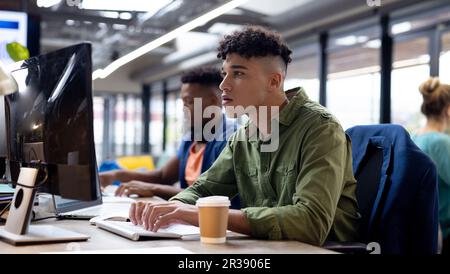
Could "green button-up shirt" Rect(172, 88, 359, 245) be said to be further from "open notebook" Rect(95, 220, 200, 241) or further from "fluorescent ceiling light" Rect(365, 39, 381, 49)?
"fluorescent ceiling light" Rect(365, 39, 381, 49)

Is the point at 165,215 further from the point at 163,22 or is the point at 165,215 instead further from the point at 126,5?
the point at 163,22

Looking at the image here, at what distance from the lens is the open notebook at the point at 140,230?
131cm

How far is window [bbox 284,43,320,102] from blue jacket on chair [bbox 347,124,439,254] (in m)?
4.60

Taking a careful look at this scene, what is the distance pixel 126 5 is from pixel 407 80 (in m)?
2.99

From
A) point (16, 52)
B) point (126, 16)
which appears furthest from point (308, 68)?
point (16, 52)

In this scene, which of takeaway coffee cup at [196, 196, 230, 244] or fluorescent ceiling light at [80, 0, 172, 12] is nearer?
takeaway coffee cup at [196, 196, 230, 244]

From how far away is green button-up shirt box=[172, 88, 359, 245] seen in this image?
136 cm

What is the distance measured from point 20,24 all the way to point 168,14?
324cm

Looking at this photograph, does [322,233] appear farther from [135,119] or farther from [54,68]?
[135,119]

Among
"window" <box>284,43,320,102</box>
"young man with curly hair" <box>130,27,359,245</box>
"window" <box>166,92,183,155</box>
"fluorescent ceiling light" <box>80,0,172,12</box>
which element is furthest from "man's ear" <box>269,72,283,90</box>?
"window" <box>166,92,183,155</box>

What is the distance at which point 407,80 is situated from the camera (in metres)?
5.11

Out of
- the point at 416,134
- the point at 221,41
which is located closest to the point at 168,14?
the point at 416,134

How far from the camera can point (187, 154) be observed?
3123mm
